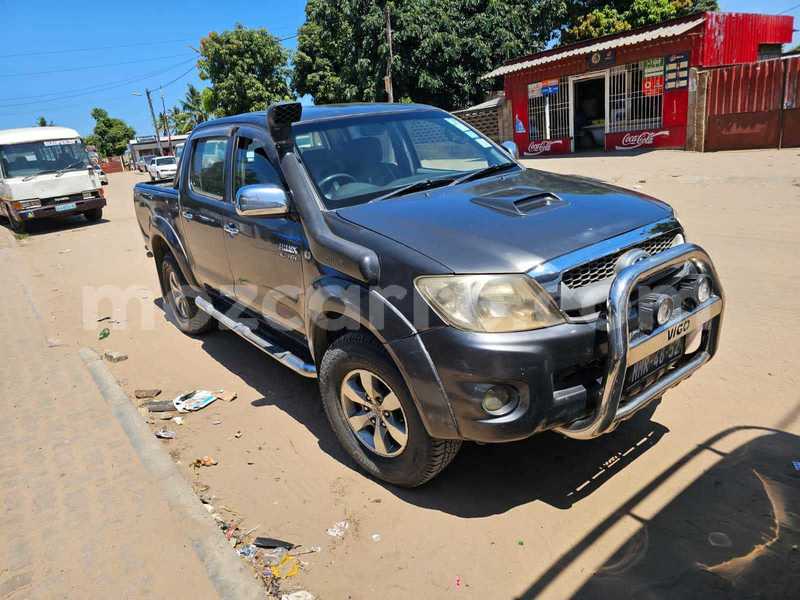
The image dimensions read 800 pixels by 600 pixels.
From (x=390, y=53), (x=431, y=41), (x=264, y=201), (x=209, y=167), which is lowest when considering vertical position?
(x=264, y=201)

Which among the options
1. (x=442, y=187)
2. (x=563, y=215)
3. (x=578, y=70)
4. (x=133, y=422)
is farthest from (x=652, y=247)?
(x=578, y=70)

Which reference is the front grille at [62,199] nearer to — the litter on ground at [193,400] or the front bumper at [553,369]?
the litter on ground at [193,400]

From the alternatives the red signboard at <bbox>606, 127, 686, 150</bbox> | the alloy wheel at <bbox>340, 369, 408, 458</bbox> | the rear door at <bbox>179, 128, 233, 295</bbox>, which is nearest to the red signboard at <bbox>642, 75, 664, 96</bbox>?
the red signboard at <bbox>606, 127, 686, 150</bbox>

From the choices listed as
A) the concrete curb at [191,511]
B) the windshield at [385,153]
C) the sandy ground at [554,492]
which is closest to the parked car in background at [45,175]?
the sandy ground at [554,492]

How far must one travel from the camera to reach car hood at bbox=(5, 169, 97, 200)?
1422 centimetres

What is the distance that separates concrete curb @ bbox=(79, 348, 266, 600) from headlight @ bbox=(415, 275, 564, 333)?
1.46 m

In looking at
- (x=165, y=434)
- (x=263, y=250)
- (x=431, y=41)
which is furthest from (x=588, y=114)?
(x=165, y=434)

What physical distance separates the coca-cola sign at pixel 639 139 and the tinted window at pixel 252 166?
50.4 feet

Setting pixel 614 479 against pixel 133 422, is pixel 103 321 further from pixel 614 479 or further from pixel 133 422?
pixel 614 479

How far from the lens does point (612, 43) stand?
17250mm

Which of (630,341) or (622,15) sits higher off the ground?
(622,15)

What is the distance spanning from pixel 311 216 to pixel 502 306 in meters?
1.27

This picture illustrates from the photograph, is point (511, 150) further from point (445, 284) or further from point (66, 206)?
point (66, 206)

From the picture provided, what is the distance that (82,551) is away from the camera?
9.73 feet
